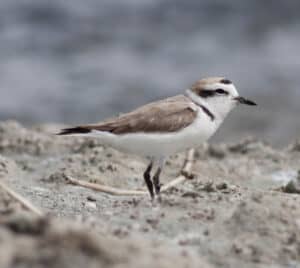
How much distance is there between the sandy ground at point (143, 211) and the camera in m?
4.56

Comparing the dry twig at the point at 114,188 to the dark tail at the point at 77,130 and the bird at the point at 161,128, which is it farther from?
the dark tail at the point at 77,130

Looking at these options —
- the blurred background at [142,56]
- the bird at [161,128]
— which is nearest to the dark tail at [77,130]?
the bird at [161,128]

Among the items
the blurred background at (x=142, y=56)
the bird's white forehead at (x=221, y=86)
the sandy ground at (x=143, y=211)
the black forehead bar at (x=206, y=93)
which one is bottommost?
the sandy ground at (x=143, y=211)

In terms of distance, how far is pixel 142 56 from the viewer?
1573 cm

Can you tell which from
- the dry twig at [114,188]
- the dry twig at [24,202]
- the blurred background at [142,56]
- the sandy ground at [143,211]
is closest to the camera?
the sandy ground at [143,211]

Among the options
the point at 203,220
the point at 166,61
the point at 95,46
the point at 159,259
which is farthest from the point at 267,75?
the point at 159,259

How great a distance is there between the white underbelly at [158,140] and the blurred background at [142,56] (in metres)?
5.99

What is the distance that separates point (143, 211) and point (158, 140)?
638mm

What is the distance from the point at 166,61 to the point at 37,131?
18.7 feet

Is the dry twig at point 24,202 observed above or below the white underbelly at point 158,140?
below

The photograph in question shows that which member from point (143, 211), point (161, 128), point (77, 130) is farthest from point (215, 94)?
point (143, 211)

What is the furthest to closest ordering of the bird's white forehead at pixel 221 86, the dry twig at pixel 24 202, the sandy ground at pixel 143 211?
the bird's white forehead at pixel 221 86
the dry twig at pixel 24 202
the sandy ground at pixel 143 211

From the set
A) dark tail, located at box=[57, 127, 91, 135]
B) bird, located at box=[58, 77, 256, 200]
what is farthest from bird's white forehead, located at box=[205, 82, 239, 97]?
dark tail, located at box=[57, 127, 91, 135]

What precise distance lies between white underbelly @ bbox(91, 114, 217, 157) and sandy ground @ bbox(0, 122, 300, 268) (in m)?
0.31
